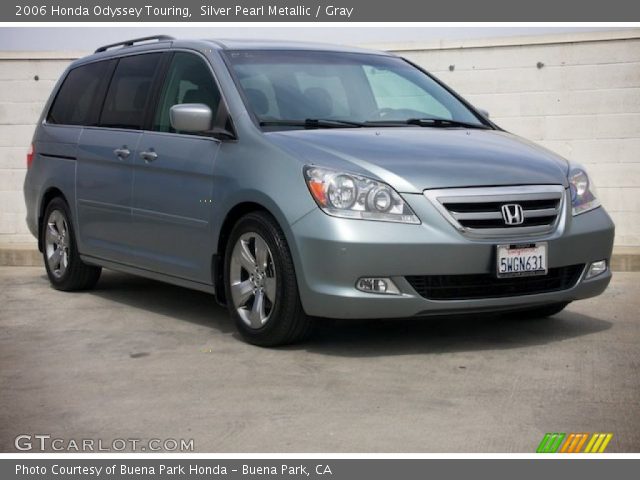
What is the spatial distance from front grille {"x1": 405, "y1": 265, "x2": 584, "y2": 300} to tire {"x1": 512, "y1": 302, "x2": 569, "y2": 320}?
2.55 ft

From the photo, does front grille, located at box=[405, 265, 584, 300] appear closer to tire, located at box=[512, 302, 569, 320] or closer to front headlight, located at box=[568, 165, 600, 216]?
front headlight, located at box=[568, 165, 600, 216]

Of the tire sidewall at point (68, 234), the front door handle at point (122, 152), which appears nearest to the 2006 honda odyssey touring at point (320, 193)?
the front door handle at point (122, 152)

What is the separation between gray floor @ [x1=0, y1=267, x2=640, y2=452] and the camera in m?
5.04

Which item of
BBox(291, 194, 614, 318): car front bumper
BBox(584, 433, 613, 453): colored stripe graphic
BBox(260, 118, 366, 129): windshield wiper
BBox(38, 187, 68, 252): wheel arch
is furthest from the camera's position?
BBox(38, 187, 68, 252): wheel arch

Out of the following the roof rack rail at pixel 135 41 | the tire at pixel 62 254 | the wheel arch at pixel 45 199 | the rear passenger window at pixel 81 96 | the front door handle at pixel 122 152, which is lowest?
the tire at pixel 62 254

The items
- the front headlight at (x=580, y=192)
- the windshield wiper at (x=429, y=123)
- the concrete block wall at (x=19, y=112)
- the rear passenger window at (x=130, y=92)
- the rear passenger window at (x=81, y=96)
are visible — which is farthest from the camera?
the concrete block wall at (x=19, y=112)

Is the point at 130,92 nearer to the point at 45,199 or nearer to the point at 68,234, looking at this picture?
the point at 68,234

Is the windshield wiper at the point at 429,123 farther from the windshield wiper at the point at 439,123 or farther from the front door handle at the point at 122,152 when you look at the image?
the front door handle at the point at 122,152

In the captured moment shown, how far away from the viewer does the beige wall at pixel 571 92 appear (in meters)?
12.4

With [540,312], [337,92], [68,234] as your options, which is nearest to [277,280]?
[337,92]

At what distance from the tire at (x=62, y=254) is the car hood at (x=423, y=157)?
2.75m

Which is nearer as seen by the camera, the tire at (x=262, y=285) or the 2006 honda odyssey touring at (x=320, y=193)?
the 2006 honda odyssey touring at (x=320, y=193)

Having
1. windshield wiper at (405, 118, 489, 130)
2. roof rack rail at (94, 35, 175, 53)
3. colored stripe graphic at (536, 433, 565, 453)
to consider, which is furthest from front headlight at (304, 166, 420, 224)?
roof rack rail at (94, 35, 175, 53)
